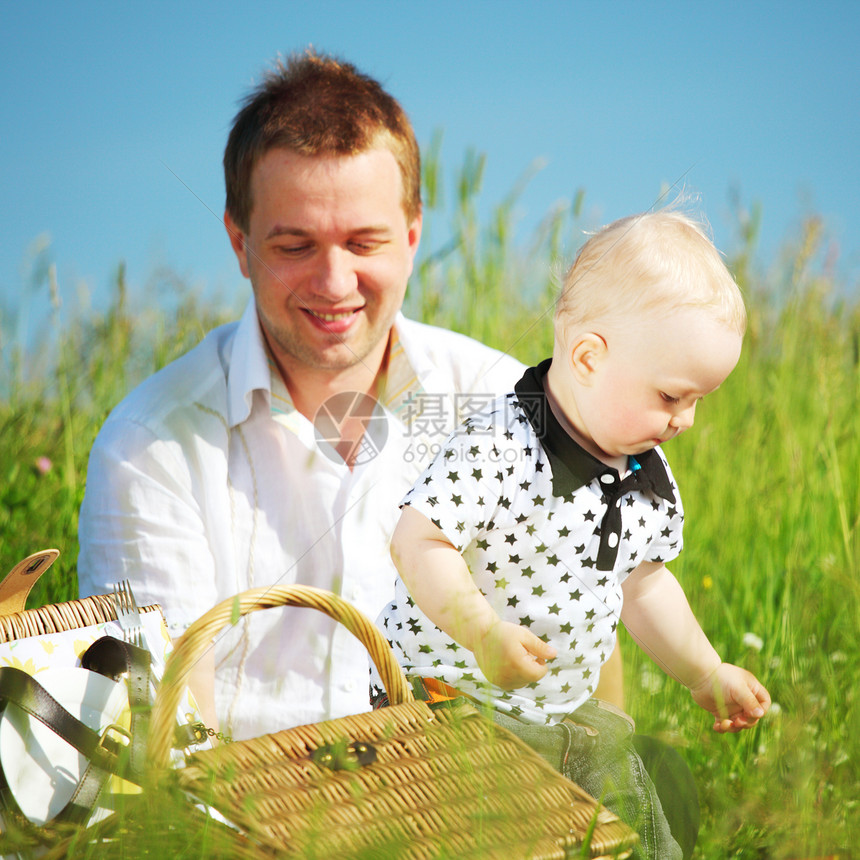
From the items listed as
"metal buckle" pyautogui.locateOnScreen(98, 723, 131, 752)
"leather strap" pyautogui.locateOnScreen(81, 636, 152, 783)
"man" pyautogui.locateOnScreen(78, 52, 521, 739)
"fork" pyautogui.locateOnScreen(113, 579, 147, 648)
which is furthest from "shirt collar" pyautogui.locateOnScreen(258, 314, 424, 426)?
"metal buckle" pyautogui.locateOnScreen(98, 723, 131, 752)

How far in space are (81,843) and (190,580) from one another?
706mm

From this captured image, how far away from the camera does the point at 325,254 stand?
5.81 feet

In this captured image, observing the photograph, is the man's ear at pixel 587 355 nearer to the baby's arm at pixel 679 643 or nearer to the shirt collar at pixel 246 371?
the baby's arm at pixel 679 643

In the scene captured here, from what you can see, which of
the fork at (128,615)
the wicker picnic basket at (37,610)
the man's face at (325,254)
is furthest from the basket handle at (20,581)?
the man's face at (325,254)

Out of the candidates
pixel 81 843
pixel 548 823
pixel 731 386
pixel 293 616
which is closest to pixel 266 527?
pixel 293 616

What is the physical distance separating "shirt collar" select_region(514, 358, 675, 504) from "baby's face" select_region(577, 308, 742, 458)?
1.5 inches

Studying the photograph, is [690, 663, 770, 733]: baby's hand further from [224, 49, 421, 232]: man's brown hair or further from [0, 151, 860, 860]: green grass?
[224, 49, 421, 232]: man's brown hair

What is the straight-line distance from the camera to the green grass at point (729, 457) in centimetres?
162

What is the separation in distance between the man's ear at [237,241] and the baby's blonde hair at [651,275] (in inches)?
37.7

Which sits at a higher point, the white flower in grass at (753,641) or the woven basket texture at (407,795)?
the woven basket texture at (407,795)

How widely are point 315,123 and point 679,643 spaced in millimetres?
1206

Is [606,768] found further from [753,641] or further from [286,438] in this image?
[286,438]

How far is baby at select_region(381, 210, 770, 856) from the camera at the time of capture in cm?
109

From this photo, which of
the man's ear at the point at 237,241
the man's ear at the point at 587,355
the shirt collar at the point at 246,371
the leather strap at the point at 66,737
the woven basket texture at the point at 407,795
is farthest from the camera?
the man's ear at the point at 237,241
